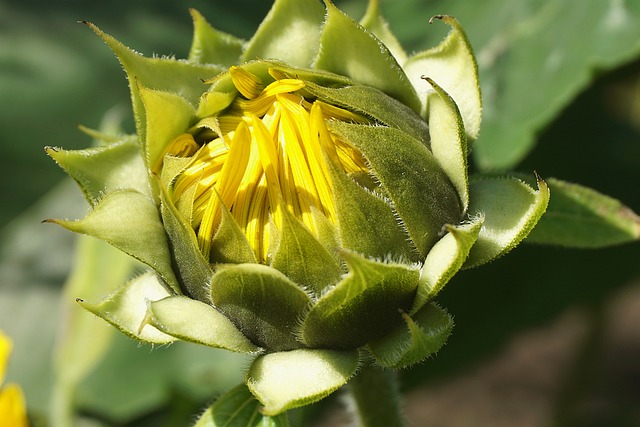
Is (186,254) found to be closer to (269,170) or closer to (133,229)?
(133,229)

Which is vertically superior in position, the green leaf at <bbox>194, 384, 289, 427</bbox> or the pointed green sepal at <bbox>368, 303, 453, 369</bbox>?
the pointed green sepal at <bbox>368, 303, 453, 369</bbox>

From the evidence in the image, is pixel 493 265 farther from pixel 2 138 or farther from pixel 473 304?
pixel 2 138

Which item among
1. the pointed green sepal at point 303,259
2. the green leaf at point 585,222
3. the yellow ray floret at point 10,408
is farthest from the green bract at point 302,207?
the yellow ray floret at point 10,408

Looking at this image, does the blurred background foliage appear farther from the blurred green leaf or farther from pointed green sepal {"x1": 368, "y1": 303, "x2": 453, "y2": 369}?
pointed green sepal {"x1": 368, "y1": 303, "x2": 453, "y2": 369}

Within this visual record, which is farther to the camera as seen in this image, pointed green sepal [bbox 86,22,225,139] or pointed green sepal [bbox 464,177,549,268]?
pointed green sepal [bbox 86,22,225,139]

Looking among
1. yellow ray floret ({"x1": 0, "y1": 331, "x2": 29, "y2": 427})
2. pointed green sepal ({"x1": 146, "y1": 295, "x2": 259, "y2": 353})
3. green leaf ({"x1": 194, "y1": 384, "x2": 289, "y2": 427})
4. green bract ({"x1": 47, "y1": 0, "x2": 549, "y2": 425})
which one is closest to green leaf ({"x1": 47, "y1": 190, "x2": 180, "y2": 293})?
green bract ({"x1": 47, "y1": 0, "x2": 549, "y2": 425})

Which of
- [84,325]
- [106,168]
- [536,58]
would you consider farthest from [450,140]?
[84,325]
